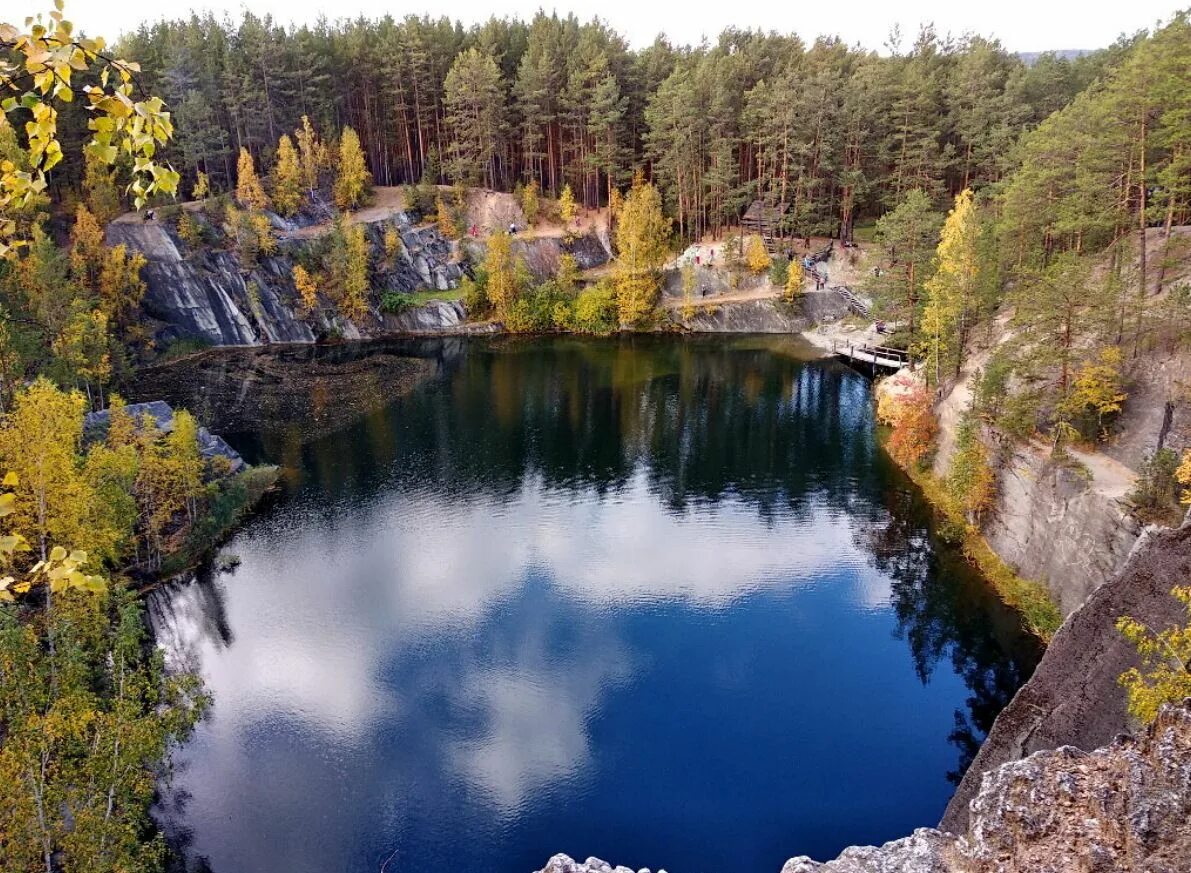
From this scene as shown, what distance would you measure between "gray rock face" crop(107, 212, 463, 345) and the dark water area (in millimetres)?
26445

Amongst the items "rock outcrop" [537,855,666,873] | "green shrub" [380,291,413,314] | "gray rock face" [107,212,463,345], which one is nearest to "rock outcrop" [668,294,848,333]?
"green shrub" [380,291,413,314]

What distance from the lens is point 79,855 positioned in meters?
13.9

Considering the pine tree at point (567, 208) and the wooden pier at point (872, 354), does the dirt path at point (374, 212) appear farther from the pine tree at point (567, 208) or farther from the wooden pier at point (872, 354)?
the wooden pier at point (872, 354)

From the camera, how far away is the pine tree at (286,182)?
236 ft

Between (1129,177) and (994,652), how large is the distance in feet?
83.4

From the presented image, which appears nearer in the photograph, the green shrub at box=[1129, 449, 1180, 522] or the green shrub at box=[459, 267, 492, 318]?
the green shrub at box=[1129, 449, 1180, 522]

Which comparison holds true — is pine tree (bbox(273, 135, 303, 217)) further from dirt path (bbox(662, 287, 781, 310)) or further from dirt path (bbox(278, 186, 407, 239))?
dirt path (bbox(662, 287, 781, 310))

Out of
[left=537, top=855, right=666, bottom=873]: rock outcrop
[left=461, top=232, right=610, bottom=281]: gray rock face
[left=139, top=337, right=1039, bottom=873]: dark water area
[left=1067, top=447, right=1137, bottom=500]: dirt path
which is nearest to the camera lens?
[left=537, top=855, right=666, bottom=873]: rock outcrop

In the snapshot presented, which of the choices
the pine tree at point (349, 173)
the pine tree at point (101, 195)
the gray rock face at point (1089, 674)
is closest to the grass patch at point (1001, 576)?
the gray rock face at point (1089, 674)

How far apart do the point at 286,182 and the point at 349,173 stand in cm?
627

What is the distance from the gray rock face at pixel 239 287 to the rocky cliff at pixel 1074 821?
6403 centimetres

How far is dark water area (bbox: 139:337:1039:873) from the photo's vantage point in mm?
20438

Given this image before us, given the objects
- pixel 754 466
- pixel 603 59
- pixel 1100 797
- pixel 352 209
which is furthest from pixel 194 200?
pixel 1100 797

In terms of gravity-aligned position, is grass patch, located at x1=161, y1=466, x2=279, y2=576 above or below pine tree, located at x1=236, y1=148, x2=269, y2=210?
below
